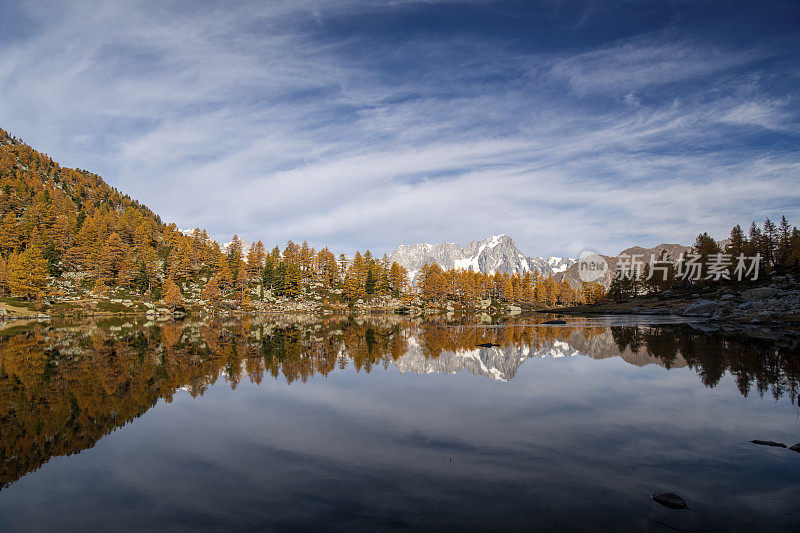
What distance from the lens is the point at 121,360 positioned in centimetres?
2900

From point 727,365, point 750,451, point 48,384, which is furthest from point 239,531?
point 727,365

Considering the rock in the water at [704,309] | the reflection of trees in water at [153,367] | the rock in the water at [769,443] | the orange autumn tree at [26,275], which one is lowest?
the reflection of trees in water at [153,367]

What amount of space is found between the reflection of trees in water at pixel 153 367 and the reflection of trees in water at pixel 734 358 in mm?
60

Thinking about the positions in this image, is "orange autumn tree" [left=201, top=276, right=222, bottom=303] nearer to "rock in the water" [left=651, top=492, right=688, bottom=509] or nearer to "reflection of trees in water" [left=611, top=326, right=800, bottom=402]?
"reflection of trees in water" [left=611, top=326, right=800, bottom=402]

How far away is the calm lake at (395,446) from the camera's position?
9.17 metres

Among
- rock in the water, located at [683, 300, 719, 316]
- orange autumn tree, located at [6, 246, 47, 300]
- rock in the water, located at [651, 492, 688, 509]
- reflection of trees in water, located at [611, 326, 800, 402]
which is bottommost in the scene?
rock in the water, located at [651, 492, 688, 509]

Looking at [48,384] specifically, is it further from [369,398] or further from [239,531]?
[239,531]

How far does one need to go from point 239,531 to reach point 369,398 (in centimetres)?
1186

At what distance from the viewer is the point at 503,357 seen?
32.3 meters

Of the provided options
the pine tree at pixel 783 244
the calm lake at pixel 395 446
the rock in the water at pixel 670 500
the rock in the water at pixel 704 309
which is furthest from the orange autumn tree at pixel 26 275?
→ the pine tree at pixel 783 244

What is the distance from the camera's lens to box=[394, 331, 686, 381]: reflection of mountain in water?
27.5m

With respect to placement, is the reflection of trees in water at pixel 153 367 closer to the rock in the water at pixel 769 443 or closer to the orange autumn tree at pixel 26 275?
the rock in the water at pixel 769 443

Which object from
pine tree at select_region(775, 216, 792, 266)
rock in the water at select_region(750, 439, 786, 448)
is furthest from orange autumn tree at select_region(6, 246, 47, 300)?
pine tree at select_region(775, 216, 792, 266)

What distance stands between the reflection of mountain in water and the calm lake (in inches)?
25.3
